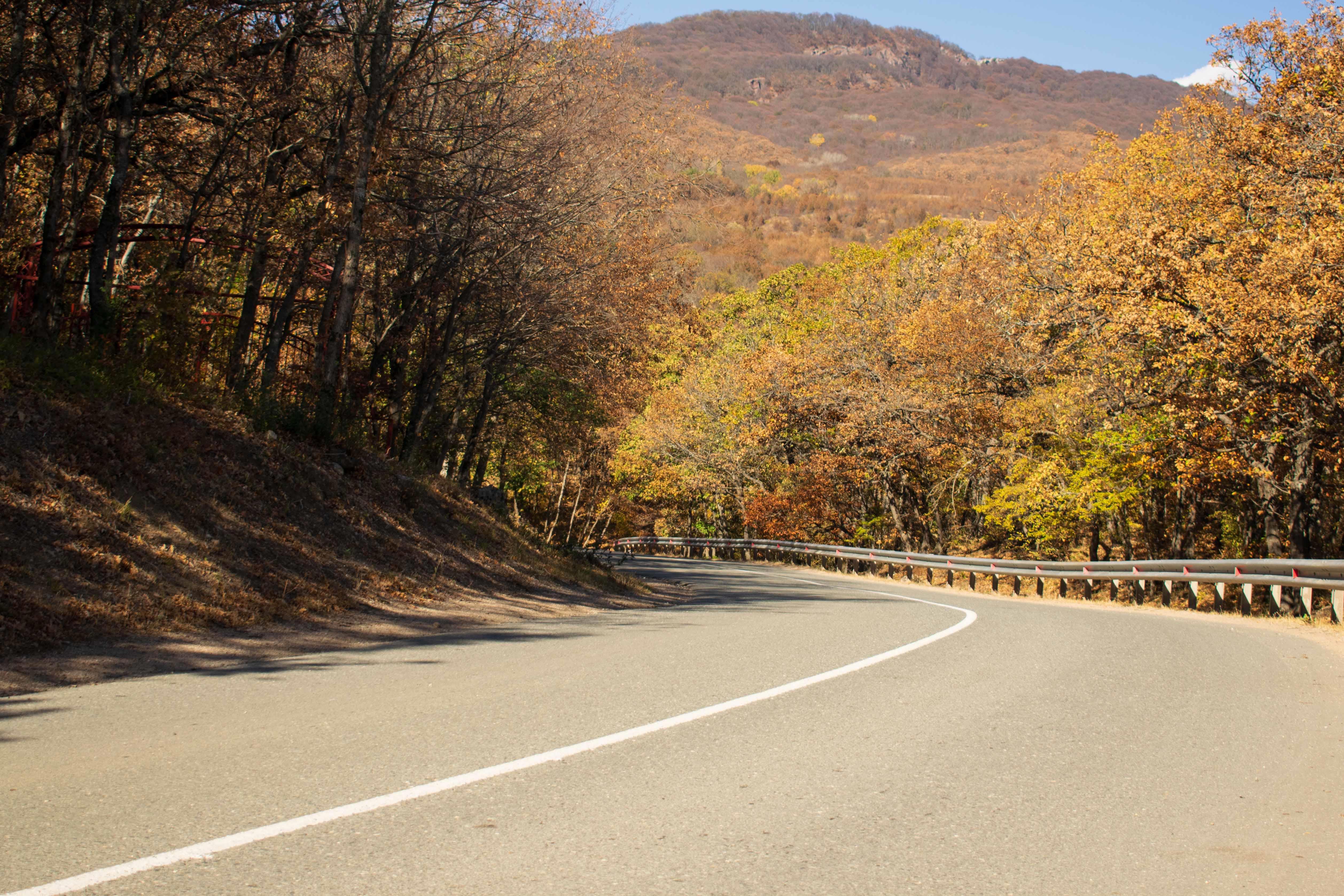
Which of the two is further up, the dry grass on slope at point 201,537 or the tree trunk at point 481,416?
the tree trunk at point 481,416

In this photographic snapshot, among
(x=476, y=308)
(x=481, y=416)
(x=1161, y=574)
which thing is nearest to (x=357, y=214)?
(x=476, y=308)

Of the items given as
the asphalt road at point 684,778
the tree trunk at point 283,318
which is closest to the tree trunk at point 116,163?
the tree trunk at point 283,318

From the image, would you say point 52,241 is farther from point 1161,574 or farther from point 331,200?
point 1161,574

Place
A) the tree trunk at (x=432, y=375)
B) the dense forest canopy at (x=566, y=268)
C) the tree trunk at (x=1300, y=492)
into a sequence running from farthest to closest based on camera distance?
the tree trunk at (x=1300, y=492)
the tree trunk at (x=432, y=375)
the dense forest canopy at (x=566, y=268)

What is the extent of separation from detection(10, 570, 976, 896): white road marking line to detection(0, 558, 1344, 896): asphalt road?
0.14ft

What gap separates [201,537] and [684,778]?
777cm

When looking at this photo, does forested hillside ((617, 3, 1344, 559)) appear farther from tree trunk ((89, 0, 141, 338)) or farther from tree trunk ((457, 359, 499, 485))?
tree trunk ((89, 0, 141, 338))

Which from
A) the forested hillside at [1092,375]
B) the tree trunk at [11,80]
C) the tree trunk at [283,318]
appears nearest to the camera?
A: the tree trunk at [11,80]

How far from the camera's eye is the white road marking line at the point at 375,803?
3.62m

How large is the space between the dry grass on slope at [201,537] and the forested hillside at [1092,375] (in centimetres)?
1295

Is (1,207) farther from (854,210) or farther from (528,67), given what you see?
(854,210)

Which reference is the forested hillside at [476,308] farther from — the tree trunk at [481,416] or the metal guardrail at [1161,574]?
the metal guardrail at [1161,574]

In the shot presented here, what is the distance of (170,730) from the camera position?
19.0ft

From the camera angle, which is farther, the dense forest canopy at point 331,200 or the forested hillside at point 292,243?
the dense forest canopy at point 331,200
